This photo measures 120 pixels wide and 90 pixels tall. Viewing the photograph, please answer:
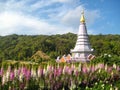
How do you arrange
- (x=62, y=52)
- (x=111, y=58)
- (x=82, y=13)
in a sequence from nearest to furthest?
1. (x=111, y=58)
2. (x=82, y=13)
3. (x=62, y=52)

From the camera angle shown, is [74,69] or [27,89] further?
[74,69]

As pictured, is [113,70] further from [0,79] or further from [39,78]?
[0,79]

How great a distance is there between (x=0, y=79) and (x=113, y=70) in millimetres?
9036

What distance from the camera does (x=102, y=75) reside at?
60.7 ft

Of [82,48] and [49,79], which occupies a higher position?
[82,48]

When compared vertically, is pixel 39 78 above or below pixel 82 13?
below

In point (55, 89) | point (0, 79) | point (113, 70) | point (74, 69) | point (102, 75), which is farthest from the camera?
point (113, 70)

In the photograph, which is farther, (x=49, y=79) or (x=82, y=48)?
(x=82, y=48)

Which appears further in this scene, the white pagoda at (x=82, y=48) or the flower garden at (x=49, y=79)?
the white pagoda at (x=82, y=48)

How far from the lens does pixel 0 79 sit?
520 inches

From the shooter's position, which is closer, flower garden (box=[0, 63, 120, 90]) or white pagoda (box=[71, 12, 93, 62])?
flower garden (box=[0, 63, 120, 90])

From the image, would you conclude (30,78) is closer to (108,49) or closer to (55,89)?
(55,89)

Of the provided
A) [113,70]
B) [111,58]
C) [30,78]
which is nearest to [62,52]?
[111,58]

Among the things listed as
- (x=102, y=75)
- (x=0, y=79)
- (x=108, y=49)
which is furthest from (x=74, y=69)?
(x=108, y=49)
